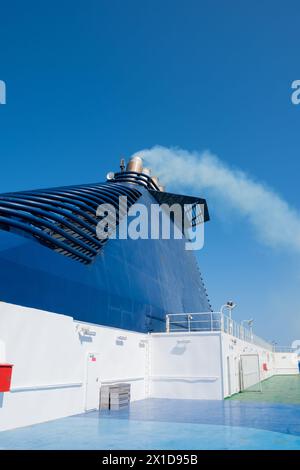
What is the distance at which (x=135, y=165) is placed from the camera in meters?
30.7

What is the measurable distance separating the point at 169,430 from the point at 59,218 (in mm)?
8726

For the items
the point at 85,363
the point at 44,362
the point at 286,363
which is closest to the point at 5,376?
the point at 44,362

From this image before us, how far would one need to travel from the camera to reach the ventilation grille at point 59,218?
1356 cm

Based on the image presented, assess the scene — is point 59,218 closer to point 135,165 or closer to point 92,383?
point 92,383

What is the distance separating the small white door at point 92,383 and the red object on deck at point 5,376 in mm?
4380

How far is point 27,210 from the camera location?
47.4 ft

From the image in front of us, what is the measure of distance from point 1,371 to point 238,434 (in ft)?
18.0

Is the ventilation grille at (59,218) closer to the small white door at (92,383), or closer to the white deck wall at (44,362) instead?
the white deck wall at (44,362)

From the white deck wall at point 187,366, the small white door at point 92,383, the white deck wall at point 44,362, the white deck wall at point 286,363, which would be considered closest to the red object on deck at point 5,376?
the white deck wall at point 44,362

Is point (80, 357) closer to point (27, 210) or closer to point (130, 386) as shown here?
point (130, 386)

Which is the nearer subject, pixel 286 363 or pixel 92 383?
pixel 92 383

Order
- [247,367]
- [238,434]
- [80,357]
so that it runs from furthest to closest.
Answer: [247,367] → [80,357] → [238,434]
